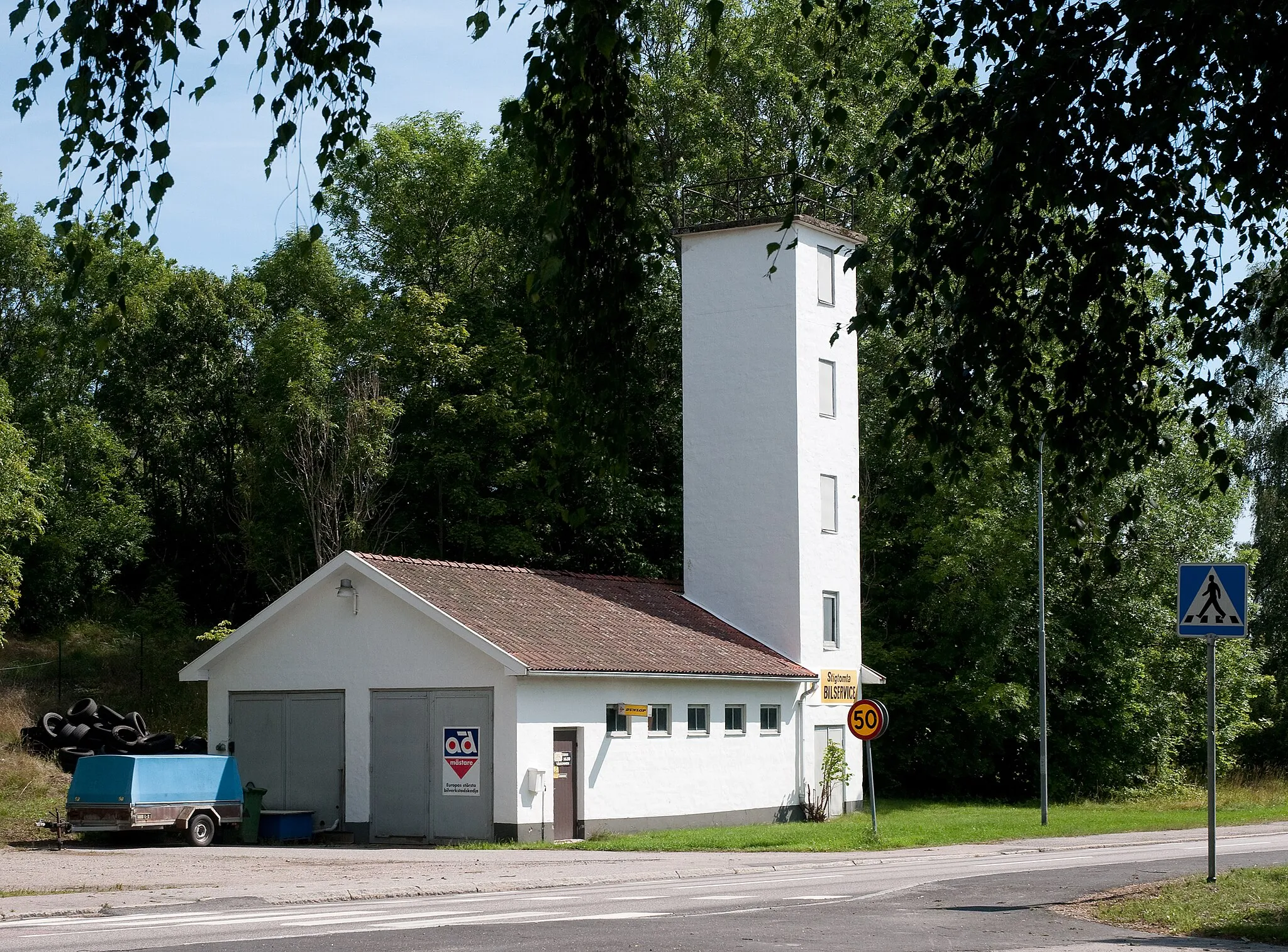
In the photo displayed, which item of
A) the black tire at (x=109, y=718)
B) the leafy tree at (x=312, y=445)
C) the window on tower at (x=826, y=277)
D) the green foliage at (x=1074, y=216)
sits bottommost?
the black tire at (x=109, y=718)

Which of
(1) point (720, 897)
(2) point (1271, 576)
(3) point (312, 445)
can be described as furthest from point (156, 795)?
(2) point (1271, 576)

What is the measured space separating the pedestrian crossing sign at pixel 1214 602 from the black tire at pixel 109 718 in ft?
87.9

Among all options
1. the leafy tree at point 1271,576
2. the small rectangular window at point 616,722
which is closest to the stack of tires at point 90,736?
the small rectangular window at point 616,722

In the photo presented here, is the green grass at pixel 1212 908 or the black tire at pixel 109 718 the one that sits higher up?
the black tire at pixel 109 718

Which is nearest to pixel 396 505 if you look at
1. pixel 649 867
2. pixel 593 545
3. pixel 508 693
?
pixel 593 545

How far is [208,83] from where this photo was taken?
666cm

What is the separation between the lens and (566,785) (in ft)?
102

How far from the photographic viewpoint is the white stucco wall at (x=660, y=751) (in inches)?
1187

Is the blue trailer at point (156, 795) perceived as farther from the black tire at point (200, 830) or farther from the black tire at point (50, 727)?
the black tire at point (50, 727)

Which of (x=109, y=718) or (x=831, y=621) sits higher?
(x=831, y=621)

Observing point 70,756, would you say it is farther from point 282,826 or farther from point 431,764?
point 431,764

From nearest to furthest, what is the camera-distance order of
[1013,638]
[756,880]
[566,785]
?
1. [756,880]
2. [566,785]
3. [1013,638]

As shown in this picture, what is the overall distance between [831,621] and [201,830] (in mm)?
15750

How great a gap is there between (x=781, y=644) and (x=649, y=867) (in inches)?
579
